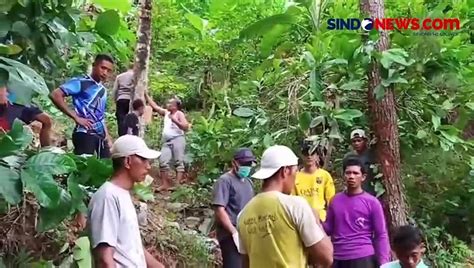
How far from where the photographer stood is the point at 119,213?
3500mm

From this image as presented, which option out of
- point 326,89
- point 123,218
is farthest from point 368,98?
point 123,218

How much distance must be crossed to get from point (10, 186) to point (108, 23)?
5.34ft

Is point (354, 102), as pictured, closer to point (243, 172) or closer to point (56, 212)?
point (243, 172)

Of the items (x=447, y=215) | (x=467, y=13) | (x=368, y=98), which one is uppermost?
(x=467, y=13)

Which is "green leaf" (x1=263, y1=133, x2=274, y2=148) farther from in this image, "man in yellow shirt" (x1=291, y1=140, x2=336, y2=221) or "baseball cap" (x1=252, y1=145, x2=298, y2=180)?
"baseball cap" (x1=252, y1=145, x2=298, y2=180)

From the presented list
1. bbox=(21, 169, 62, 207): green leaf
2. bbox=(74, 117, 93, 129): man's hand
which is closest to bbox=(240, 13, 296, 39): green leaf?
bbox=(74, 117, 93, 129): man's hand

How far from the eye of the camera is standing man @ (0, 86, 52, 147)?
4957 mm

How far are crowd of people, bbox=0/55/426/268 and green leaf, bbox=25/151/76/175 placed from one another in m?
0.31

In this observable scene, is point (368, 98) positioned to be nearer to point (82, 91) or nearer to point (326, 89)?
point (326, 89)

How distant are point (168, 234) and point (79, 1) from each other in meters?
2.44

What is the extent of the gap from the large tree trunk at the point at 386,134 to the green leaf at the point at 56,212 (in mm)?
3826

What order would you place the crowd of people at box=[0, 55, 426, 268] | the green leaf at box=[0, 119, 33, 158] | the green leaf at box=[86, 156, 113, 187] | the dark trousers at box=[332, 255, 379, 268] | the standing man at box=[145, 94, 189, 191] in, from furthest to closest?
the standing man at box=[145, 94, 189, 191]
the dark trousers at box=[332, 255, 379, 268]
the green leaf at box=[86, 156, 113, 187]
the crowd of people at box=[0, 55, 426, 268]
the green leaf at box=[0, 119, 33, 158]

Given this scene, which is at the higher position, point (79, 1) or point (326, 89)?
point (79, 1)

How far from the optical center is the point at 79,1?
6578 millimetres
